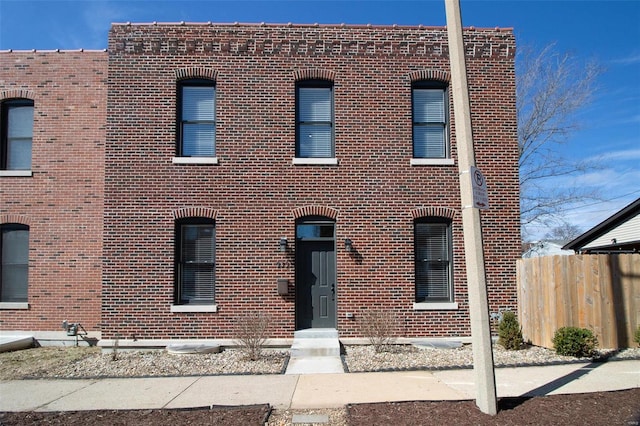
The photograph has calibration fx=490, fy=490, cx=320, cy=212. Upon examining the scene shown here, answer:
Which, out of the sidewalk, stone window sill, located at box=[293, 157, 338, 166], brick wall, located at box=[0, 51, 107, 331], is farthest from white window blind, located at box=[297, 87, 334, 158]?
the sidewalk

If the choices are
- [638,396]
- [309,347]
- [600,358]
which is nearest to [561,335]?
[600,358]

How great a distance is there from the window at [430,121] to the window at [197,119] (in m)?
4.76

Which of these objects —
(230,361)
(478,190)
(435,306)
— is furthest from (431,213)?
(230,361)

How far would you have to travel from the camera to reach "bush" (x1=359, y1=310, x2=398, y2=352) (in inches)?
394

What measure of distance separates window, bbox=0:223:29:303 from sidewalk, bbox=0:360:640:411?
458cm

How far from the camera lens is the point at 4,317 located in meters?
11.8

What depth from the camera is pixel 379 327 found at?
1002 centimetres

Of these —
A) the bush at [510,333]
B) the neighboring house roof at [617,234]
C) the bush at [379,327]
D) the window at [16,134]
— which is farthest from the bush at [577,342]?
the window at [16,134]

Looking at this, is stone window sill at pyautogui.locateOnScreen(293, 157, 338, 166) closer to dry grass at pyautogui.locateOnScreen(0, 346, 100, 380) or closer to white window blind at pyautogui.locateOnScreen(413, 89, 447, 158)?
white window blind at pyautogui.locateOnScreen(413, 89, 447, 158)

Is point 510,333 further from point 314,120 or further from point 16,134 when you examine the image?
point 16,134

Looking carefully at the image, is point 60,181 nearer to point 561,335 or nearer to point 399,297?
point 399,297

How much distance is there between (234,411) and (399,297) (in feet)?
18.4

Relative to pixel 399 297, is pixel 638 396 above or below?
below

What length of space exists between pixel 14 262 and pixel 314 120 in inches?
322
